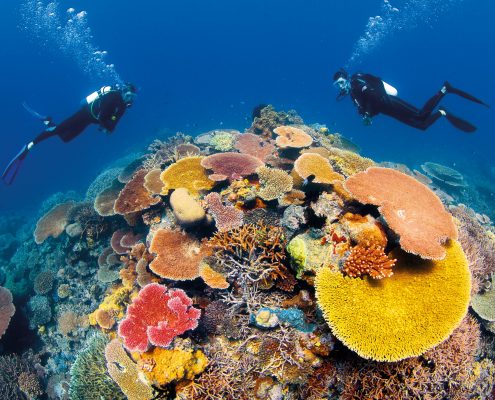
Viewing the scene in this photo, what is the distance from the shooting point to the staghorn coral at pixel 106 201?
24.3 feet

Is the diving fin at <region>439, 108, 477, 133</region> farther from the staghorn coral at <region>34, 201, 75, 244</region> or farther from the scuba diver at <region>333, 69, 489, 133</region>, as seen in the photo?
the staghorn coral at <region>34, 201, 75, 244</region>

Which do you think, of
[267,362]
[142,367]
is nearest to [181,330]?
[142,367]

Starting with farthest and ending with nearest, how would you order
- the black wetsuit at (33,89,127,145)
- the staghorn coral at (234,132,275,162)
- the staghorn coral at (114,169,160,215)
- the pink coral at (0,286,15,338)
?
the black wetsuit at (33,89,127,145) < the pink coral at (0,286,15,338) < the staghorn coral at (234,132,275,162) < the staghorn coral at (114,169,160,215)

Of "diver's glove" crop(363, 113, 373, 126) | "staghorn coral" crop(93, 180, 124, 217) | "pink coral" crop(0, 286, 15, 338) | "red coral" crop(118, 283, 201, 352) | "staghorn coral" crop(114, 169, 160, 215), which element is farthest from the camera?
"pink coral" crop(0, 286, 15, 338)

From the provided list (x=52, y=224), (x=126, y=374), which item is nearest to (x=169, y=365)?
(x=126, y=374)

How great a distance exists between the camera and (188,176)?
5984mm

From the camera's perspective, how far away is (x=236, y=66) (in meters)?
112

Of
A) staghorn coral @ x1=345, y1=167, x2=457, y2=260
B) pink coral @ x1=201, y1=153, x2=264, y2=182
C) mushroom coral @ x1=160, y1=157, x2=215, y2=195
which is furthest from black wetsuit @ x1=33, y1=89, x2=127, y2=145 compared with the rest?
staghorn coral @ x1=345, y1=167, x2=457, y2=260

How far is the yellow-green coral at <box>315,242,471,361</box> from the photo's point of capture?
317 cm

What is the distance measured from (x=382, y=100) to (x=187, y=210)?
6670 millimetres

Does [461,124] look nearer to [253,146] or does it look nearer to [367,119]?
[367,119]

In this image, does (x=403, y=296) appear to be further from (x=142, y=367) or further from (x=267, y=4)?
(x=267, y=4)

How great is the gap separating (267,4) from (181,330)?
117015 millimetres

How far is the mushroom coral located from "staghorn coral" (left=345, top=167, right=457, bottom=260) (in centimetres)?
303
